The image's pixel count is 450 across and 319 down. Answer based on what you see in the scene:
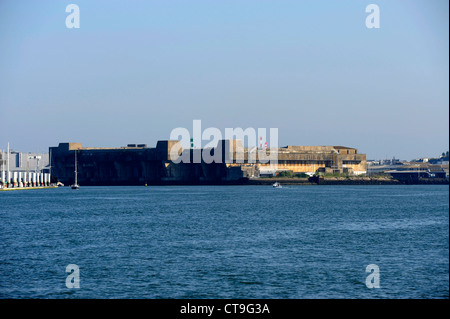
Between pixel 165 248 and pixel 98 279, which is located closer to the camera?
pixel 98 279

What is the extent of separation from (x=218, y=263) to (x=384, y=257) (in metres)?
11.3

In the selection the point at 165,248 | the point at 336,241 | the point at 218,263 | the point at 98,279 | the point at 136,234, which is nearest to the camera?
the point at 98,279

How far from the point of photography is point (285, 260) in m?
38.9

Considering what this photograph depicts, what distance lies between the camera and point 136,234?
2146 inches

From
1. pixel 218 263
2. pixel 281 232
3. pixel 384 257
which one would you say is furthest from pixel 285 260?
pixel 281 232
